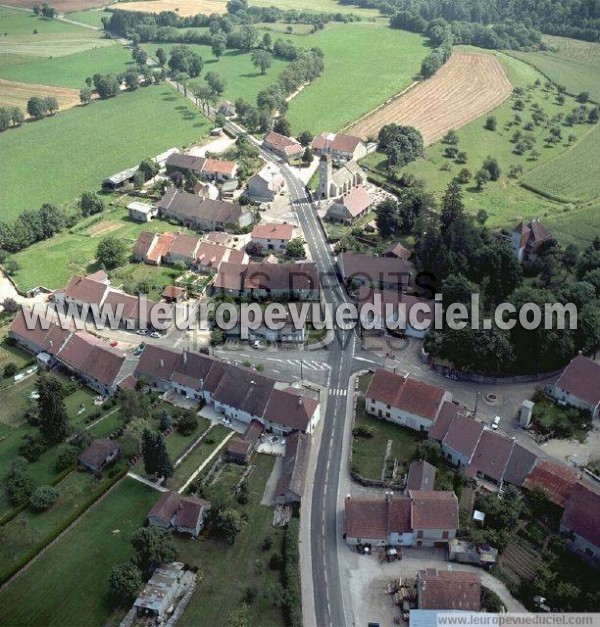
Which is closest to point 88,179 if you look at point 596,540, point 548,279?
point 548,279

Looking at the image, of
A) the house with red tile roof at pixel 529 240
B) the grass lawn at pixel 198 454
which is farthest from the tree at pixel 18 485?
the house with red tile roof at pixel 529 240

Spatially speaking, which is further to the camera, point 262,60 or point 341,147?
point 262,60

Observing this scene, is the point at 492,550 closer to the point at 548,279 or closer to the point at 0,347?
the point at 548,279

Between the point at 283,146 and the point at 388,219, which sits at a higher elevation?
the point at 283,146

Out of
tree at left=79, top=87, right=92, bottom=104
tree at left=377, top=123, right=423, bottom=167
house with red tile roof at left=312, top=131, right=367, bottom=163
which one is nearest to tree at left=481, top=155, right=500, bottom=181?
tree at left=377, top=123, right=423, bottom=167

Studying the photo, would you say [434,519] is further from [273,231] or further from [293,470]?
[273,231]

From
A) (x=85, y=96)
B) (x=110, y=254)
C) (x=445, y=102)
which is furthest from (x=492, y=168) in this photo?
(x=85, y=96)

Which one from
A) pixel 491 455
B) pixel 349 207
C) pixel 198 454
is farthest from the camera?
pixel 349 207
